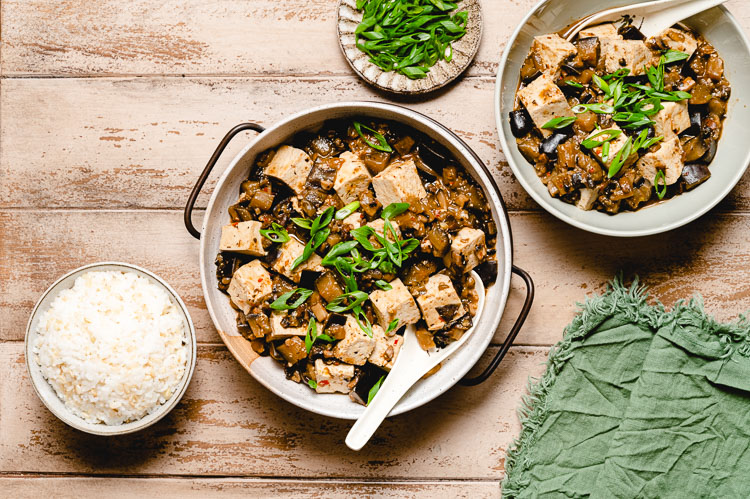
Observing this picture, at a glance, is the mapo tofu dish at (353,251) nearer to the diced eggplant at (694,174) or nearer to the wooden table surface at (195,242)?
the wooden table surface at (195,242)

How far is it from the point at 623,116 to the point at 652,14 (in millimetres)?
376

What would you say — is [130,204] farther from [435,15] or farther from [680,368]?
[680,368]

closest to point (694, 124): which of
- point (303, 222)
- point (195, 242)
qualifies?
point (303, 222)

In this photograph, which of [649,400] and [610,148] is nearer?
[610,148]

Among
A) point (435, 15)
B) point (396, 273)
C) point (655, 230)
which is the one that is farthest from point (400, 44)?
point (655, 230)

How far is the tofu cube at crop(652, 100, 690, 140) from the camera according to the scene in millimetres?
1884

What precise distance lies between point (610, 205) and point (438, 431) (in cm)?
102

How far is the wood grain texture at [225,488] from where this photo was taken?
87.6 inches

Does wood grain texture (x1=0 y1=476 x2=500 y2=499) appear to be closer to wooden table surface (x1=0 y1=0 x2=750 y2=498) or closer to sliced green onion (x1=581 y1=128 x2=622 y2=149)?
wooden table surface (x1=0 y1=0 x2=750 y2=498)

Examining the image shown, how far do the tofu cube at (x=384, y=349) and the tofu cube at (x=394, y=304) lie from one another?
0.17ft

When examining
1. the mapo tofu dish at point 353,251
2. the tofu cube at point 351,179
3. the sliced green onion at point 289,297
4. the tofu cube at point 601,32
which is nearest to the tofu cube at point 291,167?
the mapo tofu dish at point 353,251

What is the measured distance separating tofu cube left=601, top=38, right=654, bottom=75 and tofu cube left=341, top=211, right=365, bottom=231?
3.06ft

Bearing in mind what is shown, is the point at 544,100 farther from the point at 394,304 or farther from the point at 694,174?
the point at 394,304

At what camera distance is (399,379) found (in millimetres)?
1976
